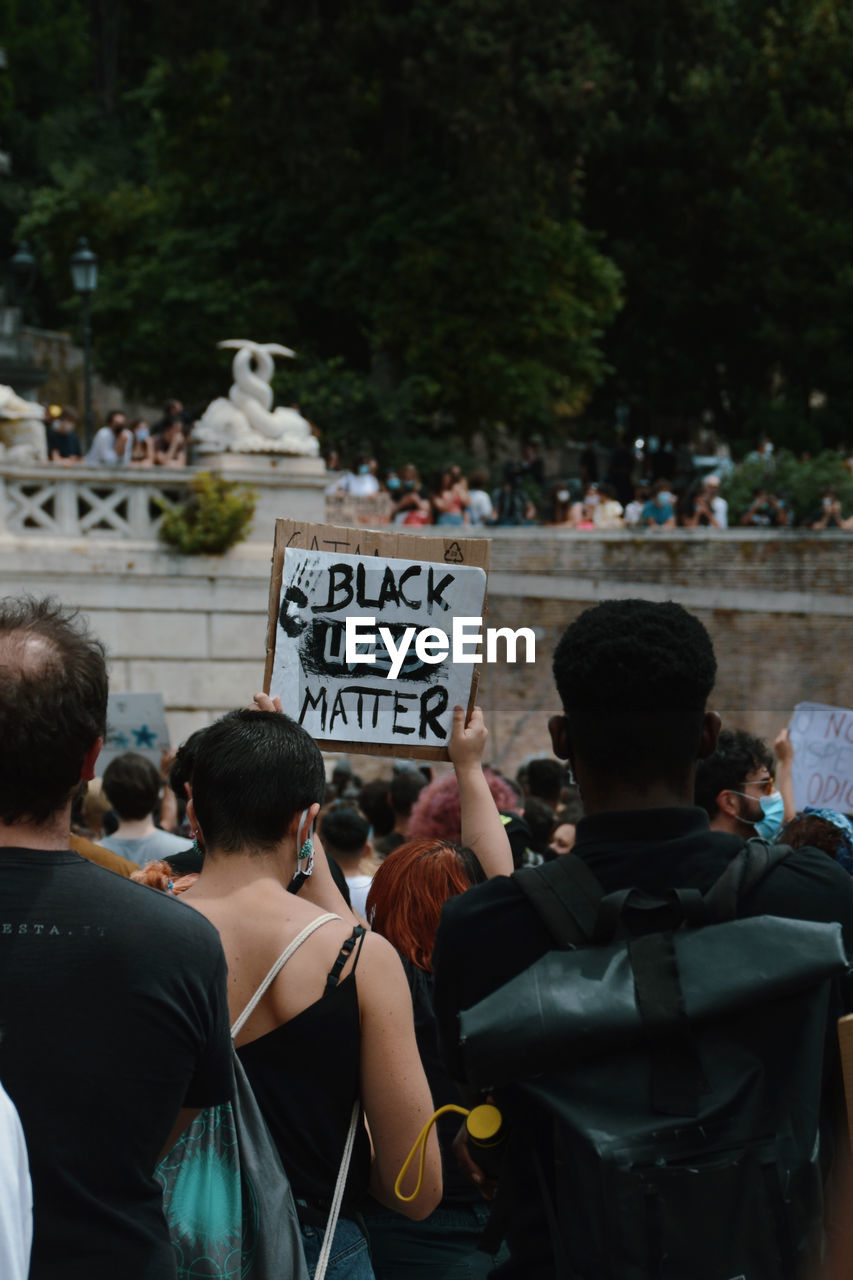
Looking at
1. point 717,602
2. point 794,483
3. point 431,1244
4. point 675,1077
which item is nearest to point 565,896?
point 675,1077

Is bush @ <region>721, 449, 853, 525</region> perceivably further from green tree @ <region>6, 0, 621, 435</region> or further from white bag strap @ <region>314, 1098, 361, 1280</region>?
white bag strap @ <region>314, 1098, 361, 1280</region>

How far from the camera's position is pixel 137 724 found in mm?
11609

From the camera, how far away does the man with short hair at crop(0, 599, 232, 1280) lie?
8.12ft

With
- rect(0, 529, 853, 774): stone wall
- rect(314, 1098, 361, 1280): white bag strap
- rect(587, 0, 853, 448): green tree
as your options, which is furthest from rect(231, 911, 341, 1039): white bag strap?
rect(587, 0, 853, 448): green tree

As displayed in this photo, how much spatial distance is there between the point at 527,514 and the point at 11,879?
21.7 meters

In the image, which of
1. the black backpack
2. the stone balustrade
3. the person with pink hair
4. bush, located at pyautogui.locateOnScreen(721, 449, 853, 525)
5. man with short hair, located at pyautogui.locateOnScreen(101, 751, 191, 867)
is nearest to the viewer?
the black backpack

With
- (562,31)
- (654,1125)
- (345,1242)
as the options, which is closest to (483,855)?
(345,1242)

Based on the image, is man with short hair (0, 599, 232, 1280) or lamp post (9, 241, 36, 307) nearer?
man with short hair (0, 599, 232, 1280)

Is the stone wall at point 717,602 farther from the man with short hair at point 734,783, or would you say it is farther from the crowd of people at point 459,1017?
the crowd of people at point 459,1017

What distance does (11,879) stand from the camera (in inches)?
99.3

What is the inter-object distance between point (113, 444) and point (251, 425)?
1.82 meters

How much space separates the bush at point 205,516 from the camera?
18.2 m

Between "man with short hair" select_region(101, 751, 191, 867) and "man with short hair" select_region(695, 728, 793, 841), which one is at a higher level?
"man with short hair" select_region(695, 728, 793, 841)

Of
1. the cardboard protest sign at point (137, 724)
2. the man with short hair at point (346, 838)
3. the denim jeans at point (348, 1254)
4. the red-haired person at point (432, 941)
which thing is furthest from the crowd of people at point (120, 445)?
the denim jeans at point (348, 1254)
